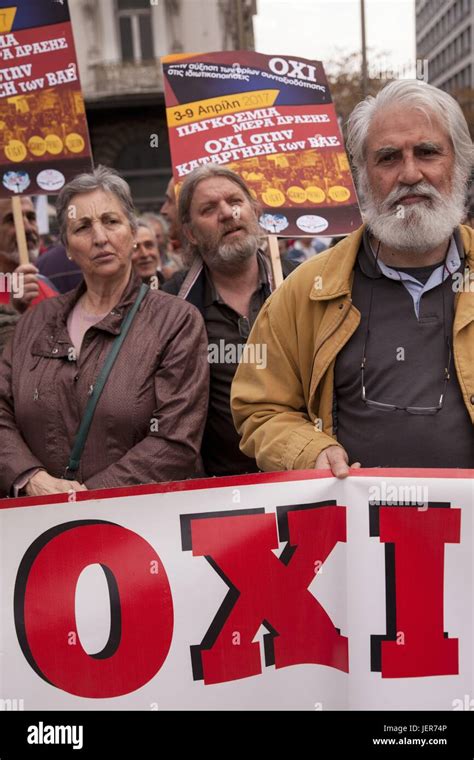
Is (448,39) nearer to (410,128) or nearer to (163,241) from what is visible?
(163,241)

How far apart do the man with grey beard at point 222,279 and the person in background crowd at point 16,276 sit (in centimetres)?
75

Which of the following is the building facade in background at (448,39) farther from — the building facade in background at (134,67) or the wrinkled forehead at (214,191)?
A: the wrinkled forehead at (214,191)

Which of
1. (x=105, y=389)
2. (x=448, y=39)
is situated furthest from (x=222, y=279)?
(x=448, y=39)

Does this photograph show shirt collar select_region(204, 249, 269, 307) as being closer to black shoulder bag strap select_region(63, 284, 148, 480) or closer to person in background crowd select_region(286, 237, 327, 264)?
black shoulder bag strap select_region(63, 284, 148, 480)

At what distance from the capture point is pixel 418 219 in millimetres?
2756

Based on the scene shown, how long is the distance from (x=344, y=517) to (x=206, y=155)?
255cm

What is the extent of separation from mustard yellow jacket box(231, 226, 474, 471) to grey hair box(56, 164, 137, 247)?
97 centimetres

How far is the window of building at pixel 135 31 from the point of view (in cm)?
2605

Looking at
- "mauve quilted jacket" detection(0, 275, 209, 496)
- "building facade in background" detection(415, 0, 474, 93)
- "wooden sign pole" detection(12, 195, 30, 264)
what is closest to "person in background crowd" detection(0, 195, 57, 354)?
"wooden sign pole" detection(12, 195, 30, 264)

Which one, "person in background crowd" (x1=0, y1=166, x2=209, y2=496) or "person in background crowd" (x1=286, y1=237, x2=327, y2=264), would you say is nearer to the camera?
"person in background crowd" (x1=0, y1=166, x2=209, y2=496)

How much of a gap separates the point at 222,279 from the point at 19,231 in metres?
1.28

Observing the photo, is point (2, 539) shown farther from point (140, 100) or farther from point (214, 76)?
point (140, 100)

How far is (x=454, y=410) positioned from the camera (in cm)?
266

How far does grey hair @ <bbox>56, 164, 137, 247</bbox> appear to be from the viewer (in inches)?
146
